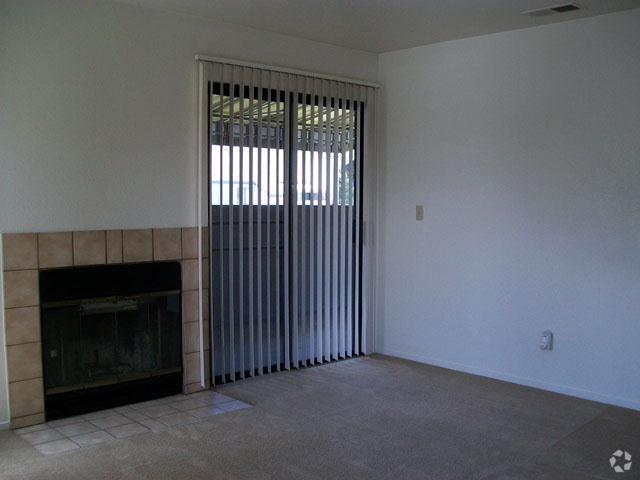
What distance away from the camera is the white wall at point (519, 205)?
Result: 12.6 ft

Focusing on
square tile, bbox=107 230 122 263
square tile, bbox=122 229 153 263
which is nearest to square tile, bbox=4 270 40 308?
square tile, bbox=107 230 122 263

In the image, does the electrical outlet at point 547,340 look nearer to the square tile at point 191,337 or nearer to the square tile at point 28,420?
the square tile at point 191,337

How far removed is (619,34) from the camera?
3768 mm

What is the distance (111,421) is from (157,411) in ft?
0.92

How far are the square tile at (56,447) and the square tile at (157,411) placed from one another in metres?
0.52

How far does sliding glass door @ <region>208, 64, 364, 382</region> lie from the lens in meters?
4.22

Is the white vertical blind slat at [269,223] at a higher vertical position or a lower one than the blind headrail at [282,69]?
lower

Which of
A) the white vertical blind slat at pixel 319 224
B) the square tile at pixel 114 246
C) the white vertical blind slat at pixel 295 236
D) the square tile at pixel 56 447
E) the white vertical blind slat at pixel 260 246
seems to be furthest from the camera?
the white vertical blind slat at pixel 319 224

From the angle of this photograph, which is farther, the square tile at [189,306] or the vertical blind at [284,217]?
the vertical blind at [284,217]

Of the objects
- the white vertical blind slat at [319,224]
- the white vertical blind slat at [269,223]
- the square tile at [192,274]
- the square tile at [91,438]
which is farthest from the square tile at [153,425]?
the white vertical blind slat at [319,224]

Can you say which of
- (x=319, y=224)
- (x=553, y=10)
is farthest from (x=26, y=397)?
(x=553, y=10)

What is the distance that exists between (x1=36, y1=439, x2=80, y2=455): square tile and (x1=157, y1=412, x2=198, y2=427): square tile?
52cm

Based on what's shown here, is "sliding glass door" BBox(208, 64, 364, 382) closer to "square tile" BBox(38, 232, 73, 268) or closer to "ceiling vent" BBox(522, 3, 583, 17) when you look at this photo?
"square tile" BBox(38, 232, 73, 268)

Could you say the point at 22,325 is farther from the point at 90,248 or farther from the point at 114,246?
the point at 114,246
